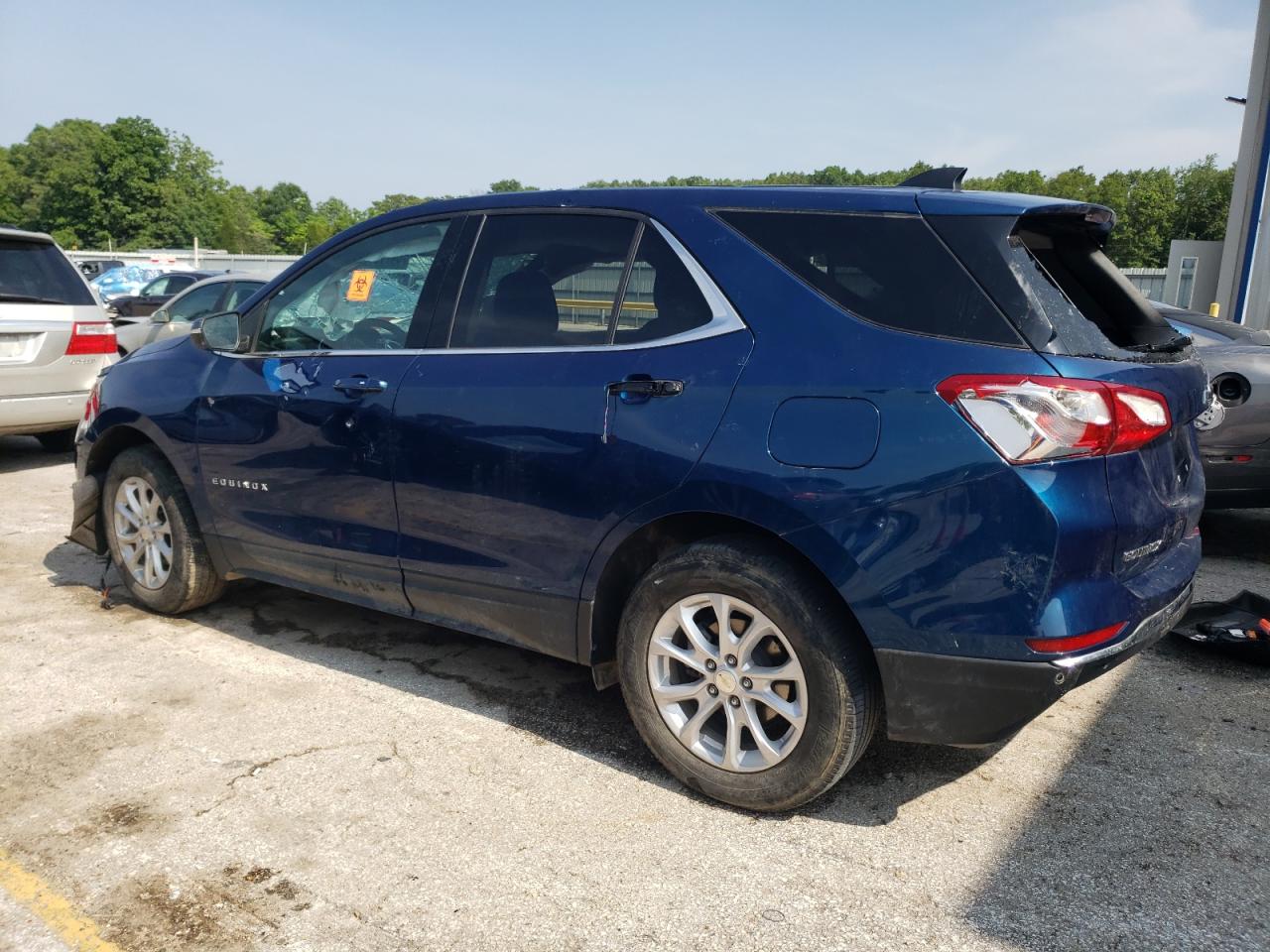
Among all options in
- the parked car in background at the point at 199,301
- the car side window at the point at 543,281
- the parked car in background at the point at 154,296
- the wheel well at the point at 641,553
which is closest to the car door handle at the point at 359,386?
the car side window at the point at 543,281

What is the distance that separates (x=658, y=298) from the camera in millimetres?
3123

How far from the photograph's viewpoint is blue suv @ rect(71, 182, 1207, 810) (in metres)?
2.54

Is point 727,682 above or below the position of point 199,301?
below

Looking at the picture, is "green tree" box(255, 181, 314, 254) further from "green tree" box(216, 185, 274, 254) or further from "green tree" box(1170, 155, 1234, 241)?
"green tree" box(1170, 155, 1234, 241)

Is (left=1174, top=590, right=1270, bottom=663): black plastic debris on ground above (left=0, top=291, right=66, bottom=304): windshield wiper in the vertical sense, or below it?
below

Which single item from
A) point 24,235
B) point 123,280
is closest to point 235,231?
point 123,280

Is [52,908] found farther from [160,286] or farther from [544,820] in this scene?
[160,286]

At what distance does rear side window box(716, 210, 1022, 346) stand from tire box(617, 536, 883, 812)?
756mm

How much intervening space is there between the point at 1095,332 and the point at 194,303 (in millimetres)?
11579

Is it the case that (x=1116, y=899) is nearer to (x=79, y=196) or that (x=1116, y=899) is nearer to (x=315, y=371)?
(x=315, y=371)

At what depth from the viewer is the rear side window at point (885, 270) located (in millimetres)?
2648

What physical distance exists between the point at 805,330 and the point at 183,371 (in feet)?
9.81

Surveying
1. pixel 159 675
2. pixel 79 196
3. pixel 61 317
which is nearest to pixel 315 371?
pixel 159 675

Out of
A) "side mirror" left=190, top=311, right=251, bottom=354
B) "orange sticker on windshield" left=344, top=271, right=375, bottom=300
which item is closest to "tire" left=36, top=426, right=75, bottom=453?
"side mirror" left=190, top=311, right=251, bottom=354
